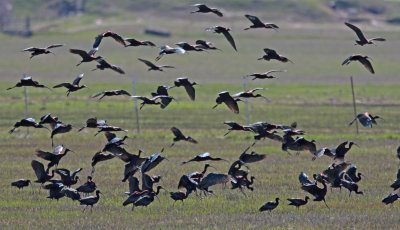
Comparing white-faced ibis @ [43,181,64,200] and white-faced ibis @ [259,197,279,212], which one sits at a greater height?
white-faced ibis @ [259,197,279,212]

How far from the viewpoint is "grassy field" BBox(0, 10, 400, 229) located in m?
14.7

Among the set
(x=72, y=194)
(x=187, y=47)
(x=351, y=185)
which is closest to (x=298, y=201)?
(x=351, y=185)

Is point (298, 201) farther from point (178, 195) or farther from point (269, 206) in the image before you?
point (178, 195)

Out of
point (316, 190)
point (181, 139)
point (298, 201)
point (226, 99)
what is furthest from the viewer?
point (181, 139)

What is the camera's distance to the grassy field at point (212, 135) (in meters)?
14.7

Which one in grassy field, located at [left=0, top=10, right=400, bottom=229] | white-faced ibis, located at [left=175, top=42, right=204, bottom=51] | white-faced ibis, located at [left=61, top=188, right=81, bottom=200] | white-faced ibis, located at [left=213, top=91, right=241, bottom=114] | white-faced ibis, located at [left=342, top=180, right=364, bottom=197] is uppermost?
white-faced ibis, located at [left=175, top=42, right=204, bottom=51]

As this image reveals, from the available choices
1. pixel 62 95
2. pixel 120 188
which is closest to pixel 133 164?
pixel 120 188

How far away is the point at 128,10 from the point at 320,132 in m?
92.1

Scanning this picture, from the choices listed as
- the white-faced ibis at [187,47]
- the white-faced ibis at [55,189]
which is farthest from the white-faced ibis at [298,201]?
the white-faced ibis at [55,189]

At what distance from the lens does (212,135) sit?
3019 centimetres

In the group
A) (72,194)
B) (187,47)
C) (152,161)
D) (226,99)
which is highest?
(187,47)

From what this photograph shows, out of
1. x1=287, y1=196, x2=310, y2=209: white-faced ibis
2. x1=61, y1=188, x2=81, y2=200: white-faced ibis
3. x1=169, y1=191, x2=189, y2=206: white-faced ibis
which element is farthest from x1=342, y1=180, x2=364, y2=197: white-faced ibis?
x1=61, y1=188, x2=81, y2=200: white-faced ibis

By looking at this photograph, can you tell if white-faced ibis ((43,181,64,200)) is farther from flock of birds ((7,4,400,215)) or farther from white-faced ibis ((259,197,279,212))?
white-faced ibis ((259,197,279,212))

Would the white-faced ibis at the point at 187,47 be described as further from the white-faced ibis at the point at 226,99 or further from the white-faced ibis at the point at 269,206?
the white-faced ibis at the point at 269,206
